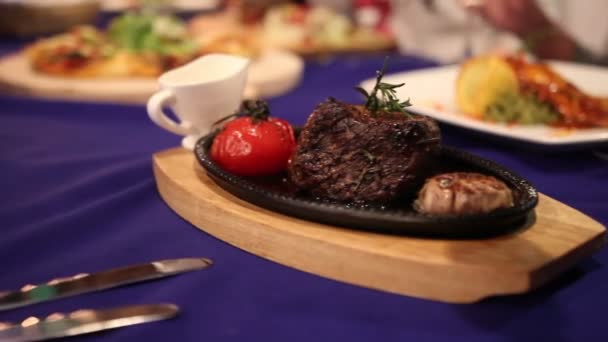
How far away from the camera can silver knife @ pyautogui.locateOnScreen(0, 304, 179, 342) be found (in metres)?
1.01

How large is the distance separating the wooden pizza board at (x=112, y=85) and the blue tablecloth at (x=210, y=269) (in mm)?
370

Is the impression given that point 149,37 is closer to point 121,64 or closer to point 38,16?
point 121,64

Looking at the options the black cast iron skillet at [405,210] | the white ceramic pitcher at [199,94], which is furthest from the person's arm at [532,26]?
the black cast iron skillet at [405,210]

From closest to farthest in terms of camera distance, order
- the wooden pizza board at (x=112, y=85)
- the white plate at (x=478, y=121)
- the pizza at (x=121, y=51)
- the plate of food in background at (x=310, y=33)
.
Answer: the white plate at (x=478, y=121) < the wooden pizza board at (x=112, y=85) < the pizza at (x=121, y=51) < the plate of food in background at (x=310, y=33)

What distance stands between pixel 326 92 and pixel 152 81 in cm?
67

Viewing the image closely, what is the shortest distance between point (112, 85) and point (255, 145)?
4.41 ft

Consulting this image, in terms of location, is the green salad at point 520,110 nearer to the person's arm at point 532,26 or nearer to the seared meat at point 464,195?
the seared meat at point 464,195

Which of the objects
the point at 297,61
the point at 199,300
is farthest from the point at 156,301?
the point at 297,61

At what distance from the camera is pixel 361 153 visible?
127 cm

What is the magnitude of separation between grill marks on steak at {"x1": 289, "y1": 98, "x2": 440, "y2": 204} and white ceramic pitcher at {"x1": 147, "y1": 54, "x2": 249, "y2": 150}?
0.39 metres

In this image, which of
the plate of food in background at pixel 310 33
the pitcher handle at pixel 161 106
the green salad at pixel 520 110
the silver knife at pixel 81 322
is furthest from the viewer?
the plate of food in background at pixel 310 33

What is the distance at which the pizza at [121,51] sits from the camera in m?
2.72

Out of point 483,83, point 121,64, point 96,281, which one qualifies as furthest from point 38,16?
point 96,281

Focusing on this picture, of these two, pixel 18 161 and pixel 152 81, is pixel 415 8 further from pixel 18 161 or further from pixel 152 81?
pixel 18 161
